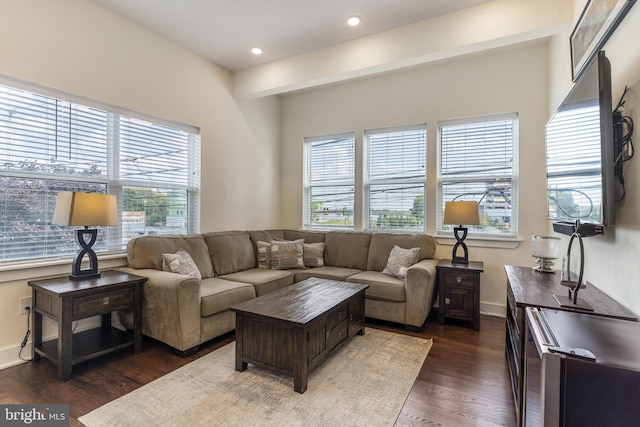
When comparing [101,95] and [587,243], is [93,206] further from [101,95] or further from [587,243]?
[587,243]

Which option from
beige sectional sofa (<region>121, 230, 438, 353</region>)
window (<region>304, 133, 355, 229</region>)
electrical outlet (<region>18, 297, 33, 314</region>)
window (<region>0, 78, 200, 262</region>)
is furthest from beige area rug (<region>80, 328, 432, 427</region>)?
window (<region>304, 133, 355, 229</region>)

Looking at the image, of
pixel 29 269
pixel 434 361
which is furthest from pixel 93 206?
pixel 434 361

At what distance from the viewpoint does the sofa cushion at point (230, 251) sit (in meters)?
3.67

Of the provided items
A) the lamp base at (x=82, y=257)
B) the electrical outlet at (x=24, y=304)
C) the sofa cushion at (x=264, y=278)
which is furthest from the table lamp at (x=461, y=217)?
the electrical outlet at (x=24, y=304)

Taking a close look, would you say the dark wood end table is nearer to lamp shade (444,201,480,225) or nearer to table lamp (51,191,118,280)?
lamp shade (444,201,480,225)

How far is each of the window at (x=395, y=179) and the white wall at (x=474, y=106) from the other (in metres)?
0.13

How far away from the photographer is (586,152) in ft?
5.73

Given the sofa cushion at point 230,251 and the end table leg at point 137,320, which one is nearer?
the end table leg at point 137,320

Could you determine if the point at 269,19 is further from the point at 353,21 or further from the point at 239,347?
the point at 239,347

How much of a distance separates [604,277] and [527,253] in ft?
5.93

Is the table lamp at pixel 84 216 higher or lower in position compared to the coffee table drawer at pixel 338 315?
higher

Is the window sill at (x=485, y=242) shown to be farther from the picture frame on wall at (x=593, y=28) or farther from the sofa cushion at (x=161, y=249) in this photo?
the sofa cushion at (x=161, y=249)

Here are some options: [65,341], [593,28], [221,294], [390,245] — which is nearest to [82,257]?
[65,341]

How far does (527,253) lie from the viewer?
11.6 feet
